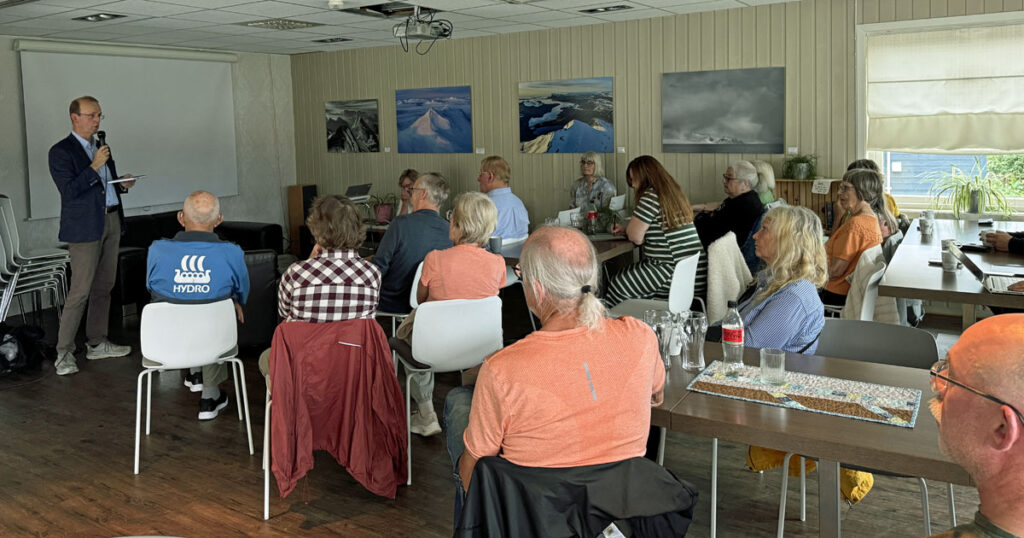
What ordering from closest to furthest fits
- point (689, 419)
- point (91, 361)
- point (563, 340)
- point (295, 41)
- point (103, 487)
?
point (563, 340) → point (689, 419) → point (103, 487) → point (91, 361) → point (295, 41)

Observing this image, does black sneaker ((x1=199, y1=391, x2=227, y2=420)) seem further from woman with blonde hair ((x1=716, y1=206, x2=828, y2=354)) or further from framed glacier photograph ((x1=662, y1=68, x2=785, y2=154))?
framed glacier photograph ((x1=662, y1=68, x2=785, y2=154))

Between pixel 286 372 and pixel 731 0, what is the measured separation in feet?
18.1

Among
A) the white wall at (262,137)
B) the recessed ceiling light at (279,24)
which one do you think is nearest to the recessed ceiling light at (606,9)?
the recessed ceiling light at (279,24)

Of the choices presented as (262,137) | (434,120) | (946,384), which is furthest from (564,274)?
(262,137)

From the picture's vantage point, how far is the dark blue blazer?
6008 mm

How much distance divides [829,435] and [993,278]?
8.21 feet

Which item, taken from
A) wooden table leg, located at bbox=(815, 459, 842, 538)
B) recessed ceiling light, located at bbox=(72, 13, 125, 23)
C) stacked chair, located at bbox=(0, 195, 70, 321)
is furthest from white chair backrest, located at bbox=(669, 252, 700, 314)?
recessed ceiling light, located at bbox=(72, 13, 125, 23)

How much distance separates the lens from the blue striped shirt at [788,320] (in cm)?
319

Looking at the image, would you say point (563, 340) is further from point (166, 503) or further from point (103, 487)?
point (103, 487)

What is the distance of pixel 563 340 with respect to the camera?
2242mm

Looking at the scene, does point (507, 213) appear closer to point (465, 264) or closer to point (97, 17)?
point (465, 264)

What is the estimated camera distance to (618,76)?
8820mm

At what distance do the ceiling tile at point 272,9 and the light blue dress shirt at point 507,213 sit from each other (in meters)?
2.20

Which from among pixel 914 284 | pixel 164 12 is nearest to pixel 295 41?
pixel 164 12
